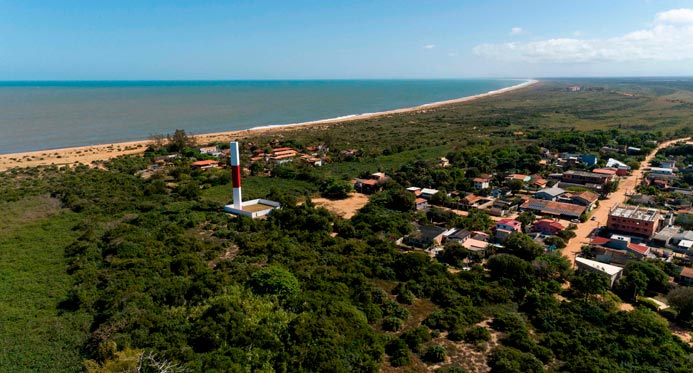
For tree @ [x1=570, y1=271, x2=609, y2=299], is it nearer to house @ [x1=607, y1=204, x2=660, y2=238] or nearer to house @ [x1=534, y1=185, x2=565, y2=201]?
house @ [x1=607, y1=204, x2=660, y2=238]

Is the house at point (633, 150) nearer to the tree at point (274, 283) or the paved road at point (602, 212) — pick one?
the paved road at point (602, 212)

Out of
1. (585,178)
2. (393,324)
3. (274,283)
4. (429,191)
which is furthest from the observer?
(585,178)

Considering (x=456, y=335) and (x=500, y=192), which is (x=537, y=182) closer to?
(x=500, y=192)

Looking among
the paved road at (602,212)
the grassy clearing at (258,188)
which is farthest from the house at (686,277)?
the grassy clearing at (258,188)

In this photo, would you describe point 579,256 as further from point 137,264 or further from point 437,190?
point 137,264

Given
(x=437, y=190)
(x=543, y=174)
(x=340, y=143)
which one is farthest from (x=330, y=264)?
(x=340, y=143)

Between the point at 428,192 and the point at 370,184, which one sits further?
the point at 370,184

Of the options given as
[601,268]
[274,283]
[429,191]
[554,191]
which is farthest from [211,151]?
[601,268]
